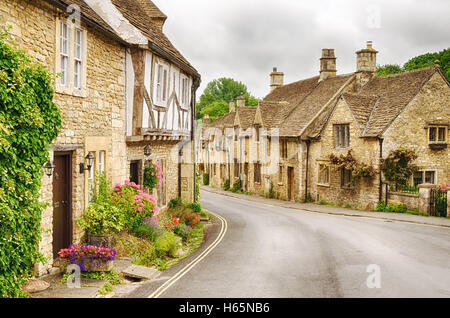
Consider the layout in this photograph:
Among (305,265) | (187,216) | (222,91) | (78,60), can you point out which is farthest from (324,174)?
(222,91)

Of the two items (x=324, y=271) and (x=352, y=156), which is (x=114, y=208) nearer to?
(x=324, y=271)

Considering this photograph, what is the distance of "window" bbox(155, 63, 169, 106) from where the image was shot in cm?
1523

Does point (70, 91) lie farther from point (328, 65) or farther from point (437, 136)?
point (328, 65)

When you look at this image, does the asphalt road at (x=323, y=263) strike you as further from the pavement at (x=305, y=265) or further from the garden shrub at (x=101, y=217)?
the garden shrub at (x=101, y=217)

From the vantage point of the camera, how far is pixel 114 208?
39.2 feet

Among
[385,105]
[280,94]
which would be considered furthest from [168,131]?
[280,94]

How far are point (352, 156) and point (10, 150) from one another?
23.2 m

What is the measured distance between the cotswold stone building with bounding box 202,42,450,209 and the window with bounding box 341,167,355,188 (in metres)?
0.06

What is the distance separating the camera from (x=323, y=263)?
11602mm

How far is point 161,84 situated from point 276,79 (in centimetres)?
3794

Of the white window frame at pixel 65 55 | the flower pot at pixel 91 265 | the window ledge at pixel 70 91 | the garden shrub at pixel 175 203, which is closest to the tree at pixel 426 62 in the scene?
the garden shrub at pixel 175 203

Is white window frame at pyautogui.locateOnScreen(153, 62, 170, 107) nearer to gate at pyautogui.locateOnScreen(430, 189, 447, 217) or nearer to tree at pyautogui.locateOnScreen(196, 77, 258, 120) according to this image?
gate at pyautogui.locateOnScreen(430, 189, 447, 217)

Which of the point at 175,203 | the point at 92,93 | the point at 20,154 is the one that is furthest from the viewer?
the point at 175,203

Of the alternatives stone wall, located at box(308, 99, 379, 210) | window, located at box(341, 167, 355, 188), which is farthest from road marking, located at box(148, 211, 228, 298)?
window, located at box(341, 167, 355, 188)
